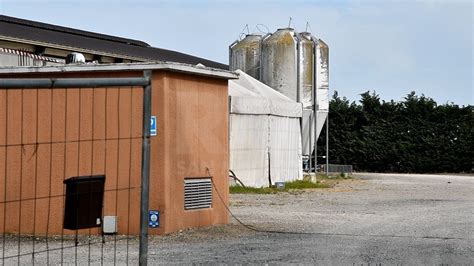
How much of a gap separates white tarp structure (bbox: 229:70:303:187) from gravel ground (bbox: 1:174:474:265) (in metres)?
4.81

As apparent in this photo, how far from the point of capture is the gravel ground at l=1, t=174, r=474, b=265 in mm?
11180

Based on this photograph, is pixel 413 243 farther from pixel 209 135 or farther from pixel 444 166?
pixel 444 166

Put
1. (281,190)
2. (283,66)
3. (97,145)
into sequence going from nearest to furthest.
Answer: (97,145) → (281,190) → (283,66)

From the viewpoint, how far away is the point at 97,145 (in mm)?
13586

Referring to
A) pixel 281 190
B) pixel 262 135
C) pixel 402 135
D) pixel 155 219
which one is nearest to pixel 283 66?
pixel 262 135

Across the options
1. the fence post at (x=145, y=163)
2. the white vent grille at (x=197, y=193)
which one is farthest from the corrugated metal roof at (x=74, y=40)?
the fence post at (x=145, y=163)

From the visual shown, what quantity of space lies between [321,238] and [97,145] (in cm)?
366

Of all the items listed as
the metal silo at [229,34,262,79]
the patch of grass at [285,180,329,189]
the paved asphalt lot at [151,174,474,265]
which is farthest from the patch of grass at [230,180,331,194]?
the metal silo at [229,34,262,79]

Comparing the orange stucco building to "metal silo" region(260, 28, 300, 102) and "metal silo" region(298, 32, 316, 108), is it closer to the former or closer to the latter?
"metal silo" region(260, 28, 300, 102)

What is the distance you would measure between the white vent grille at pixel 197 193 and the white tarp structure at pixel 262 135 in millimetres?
12055

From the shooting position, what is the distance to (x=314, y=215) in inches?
717

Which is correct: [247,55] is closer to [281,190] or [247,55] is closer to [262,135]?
[262,135]

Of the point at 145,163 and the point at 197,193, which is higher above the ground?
the point at 145,163

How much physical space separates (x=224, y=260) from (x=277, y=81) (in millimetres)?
24856
